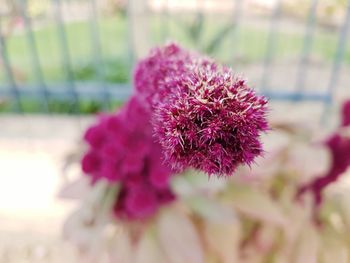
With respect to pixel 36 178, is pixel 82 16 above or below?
above

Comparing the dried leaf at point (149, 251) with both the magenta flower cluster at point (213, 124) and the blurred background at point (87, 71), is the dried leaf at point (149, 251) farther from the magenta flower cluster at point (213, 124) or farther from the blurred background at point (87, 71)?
the magenta flower cluster at point (213, 124)

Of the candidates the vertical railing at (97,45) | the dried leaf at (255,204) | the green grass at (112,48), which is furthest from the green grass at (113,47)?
the dried leaf at (255,204)

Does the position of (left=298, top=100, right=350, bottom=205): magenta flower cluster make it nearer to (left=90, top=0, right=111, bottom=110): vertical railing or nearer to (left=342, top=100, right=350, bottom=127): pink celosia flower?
(left=342, top=100, right=350, bottom=127): pink celosia flower

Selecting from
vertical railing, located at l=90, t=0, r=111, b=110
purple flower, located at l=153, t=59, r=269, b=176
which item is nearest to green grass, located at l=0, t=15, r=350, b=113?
vertical railing, located at l=90, t=0, r=111, b=110

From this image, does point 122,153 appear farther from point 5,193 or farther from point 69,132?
point 69,132

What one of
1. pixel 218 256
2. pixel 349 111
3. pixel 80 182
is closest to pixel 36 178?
pixel 80 182

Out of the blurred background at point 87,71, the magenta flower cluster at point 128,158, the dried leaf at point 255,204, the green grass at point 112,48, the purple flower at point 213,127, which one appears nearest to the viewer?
the purple flower at point 213,127

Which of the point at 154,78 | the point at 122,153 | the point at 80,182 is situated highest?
the point at 154,78

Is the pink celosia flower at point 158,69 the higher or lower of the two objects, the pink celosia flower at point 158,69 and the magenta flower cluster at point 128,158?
the higher
